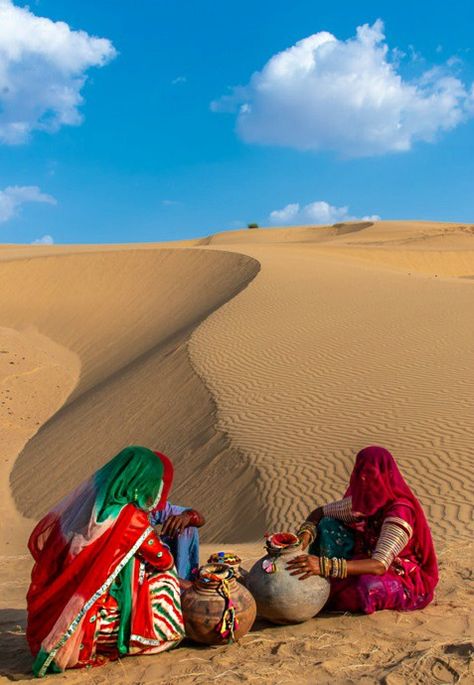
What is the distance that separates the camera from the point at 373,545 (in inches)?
173

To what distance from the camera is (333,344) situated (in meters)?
14.8

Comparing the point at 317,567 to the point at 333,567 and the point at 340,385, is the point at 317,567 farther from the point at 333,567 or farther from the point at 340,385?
the point at 340,385

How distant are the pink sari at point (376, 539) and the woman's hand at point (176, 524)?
99 centimetres

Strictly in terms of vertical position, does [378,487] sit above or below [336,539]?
above

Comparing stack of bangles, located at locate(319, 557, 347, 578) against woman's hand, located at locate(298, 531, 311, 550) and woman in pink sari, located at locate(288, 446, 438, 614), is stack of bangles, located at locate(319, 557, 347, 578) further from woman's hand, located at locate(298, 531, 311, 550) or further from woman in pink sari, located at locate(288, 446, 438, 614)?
woman's hand, located at locate(298, 531, 311, 550)

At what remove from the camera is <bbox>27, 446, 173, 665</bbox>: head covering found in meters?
3.52

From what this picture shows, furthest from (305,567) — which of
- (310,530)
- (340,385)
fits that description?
(340,385)

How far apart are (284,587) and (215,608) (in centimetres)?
43

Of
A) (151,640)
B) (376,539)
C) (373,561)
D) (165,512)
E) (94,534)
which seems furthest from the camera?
(165,512)

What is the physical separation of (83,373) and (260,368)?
23.3ft

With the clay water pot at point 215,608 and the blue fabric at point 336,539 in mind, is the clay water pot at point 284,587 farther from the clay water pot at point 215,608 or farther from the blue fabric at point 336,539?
the blue fabric at point 336,539

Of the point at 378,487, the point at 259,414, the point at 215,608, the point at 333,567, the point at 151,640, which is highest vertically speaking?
the point at 378,487

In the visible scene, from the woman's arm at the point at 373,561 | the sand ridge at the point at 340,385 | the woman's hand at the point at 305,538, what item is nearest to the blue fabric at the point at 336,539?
the woman's hand at the point at 305,538

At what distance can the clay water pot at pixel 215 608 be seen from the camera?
388 cm
